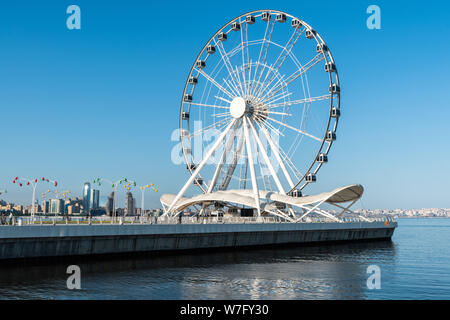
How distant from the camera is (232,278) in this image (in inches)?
1319

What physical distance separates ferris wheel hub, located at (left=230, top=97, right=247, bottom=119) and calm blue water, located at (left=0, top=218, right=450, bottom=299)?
25103 mm

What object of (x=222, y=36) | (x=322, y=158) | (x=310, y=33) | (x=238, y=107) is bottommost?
(x=322, y=158)

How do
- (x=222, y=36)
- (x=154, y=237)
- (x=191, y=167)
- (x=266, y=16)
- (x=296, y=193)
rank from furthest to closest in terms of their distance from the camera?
(x=191, y=167) → (x=222, y=36) → (x=266, y=16) → (x=296, y=193) → (x=154, y=237)

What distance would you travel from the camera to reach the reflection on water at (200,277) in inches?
1076

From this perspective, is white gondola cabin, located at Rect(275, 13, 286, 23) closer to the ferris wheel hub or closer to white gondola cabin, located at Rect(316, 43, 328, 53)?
white gondola cabin, located at Rect(316, 43, 328, 53)

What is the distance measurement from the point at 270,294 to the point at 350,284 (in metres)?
7.20

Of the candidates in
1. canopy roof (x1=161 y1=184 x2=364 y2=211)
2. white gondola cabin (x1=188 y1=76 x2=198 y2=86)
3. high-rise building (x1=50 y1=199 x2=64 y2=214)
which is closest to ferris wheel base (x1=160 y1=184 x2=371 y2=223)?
canopy roof (x1=161 y1=184 x2=364 y2=211)

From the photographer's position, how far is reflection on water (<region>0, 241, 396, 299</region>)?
27337mm

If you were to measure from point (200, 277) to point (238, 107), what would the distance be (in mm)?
38453

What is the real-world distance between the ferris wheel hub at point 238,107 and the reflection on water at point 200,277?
24.6 m

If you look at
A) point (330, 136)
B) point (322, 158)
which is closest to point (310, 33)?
point (330, 136)

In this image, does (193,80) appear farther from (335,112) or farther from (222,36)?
(335,112)
